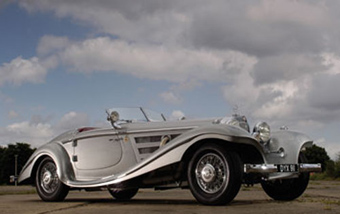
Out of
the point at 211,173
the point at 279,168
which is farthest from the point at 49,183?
the point at 279,168

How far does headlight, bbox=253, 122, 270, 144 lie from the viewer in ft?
27.3

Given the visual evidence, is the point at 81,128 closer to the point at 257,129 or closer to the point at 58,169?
the point at 58,169

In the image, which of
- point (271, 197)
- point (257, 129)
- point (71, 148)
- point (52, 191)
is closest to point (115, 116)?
point (71, 148)

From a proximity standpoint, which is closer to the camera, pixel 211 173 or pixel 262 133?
pixel 211 173

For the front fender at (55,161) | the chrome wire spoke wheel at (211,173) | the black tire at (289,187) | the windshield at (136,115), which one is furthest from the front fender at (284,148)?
the front fender at (55,161)

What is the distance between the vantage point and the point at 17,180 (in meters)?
10.5

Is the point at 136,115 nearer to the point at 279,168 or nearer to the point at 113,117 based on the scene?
the point at 113,117

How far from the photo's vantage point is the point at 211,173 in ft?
24.6

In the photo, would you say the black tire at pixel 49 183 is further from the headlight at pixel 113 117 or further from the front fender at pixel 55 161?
the headlight at pixel 113 117

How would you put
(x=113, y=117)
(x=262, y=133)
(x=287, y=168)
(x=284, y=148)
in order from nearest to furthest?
(x=287, y=168) → (x=262, y=133) → (x=284, y=148) → (x=113, y=117)

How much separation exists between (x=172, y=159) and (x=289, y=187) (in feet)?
8.18

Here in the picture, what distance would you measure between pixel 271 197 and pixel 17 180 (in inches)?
200

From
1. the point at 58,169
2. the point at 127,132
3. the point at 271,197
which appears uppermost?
the point at 127,132

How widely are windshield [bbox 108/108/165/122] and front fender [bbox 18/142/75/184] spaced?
1.23 metres
